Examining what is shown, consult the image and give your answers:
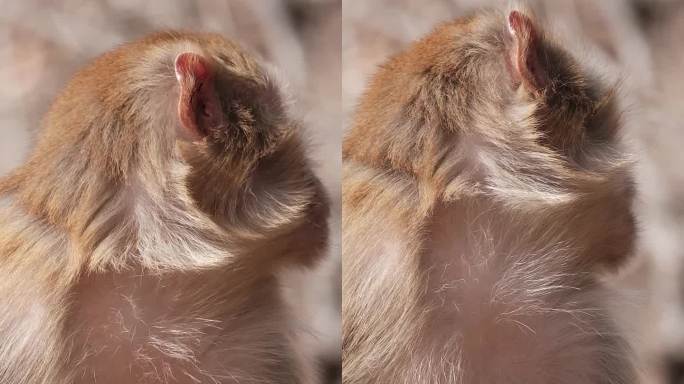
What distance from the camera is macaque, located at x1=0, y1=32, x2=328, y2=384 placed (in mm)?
1200

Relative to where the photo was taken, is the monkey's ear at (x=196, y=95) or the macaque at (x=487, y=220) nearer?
the monkey's ear at (x=196, y=95)

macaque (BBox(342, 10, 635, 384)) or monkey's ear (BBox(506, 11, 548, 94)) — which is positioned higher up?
monkey's ear (BBox(506, 11, 548, 94))

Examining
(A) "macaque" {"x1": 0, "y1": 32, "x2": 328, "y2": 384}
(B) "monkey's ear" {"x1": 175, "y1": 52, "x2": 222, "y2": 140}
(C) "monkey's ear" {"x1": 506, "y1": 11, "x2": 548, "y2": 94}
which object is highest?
(C) "monkey's ear" {"x1": 506, "y1": 11, "x2": 548, "y2": 94}

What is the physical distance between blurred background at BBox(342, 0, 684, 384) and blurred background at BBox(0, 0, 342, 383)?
1.02 feet

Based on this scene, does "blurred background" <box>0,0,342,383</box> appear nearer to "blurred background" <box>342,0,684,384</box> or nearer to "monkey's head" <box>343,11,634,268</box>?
"monkey's head" <box>343,11,634,268</box>

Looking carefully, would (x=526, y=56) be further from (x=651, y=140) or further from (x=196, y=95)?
(x=196, y=95)

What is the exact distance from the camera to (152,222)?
1231 mm

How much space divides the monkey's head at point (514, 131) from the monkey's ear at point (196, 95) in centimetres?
29

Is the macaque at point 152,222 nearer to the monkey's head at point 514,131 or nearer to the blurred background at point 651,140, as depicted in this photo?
the monkey's head at point 514,131

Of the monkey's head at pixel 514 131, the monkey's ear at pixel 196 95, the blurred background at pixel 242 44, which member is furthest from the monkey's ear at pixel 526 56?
the monkey's ear at pixel 196 95

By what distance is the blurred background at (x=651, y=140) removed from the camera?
139 centimetres

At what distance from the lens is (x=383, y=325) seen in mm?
1383

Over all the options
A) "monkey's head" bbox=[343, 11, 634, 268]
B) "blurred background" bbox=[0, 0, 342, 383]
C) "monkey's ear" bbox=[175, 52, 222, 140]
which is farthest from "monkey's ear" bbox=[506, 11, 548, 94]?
"monkey's ear" bbox=[175, 52, 222, 140]

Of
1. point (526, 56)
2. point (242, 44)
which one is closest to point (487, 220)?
point (526, 56)
